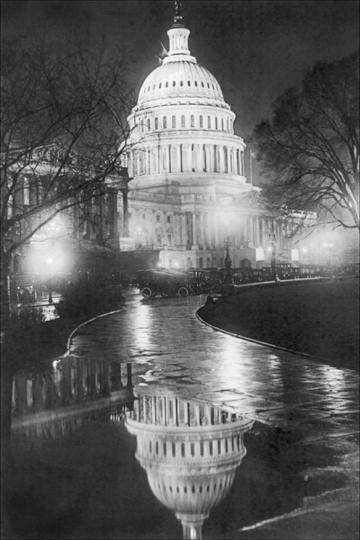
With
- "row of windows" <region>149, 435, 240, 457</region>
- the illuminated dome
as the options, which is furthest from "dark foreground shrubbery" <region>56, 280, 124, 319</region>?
the illuminated dome

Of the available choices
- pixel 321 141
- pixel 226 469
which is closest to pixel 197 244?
pixel 321 141

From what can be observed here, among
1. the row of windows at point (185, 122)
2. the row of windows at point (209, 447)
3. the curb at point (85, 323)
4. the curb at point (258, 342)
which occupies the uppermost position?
the row of windows at point (185, 122)

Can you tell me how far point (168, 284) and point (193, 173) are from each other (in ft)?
292

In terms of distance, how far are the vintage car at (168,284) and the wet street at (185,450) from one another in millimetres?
34136

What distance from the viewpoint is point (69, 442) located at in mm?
9758

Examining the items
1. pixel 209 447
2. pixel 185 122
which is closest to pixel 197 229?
pixel 185 122

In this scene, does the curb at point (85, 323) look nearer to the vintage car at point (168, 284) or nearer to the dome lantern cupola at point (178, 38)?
the vintage car at point (168, 284)

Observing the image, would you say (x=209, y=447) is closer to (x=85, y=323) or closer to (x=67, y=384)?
(x=67, y=384)

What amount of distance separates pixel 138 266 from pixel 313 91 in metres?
42.1

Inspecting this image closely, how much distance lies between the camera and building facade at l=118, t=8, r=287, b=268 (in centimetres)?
12412

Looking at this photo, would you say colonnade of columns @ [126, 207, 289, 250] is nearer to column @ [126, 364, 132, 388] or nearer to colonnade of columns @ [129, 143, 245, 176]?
colonnade of columns @ [129, 143, 245, 176]

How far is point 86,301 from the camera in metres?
33.5

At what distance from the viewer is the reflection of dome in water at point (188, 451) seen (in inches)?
292

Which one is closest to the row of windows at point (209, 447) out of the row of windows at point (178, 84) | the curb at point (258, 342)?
the curb at point (258, 342)
